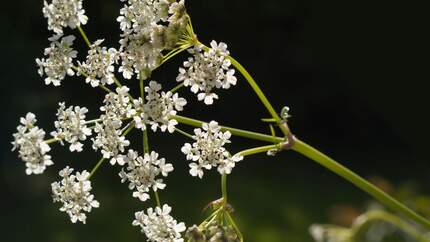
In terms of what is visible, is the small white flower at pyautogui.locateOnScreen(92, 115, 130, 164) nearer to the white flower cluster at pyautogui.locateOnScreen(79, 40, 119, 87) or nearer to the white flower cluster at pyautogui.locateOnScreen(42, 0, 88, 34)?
the white flower cluster at pyautogui.locateOnScreen(79, 40, 119, 87)

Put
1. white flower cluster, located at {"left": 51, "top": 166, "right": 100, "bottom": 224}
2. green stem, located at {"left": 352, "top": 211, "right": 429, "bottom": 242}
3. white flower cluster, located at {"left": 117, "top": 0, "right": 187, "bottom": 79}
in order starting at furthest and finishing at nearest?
green stem, located at {"left": 352, "top": 211, "right": 429, "bottom": 242} → white flower cluster, located at {"left": 51, "top": 166, "right": 100, "bottom": 224} → white flower cluster, located at {"left": 117, "top": 0, "right": 187, "bottom": 79}

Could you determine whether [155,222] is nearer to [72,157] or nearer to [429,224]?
[429,224]

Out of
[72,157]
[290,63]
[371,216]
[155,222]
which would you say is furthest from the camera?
[290,63]

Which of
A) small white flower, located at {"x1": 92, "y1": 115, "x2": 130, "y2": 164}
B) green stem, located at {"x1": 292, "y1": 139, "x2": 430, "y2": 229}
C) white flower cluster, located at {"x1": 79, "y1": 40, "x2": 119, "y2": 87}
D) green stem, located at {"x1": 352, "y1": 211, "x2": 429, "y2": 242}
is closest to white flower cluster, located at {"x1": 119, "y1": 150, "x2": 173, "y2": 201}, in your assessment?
small white flower, located at {"x1": 92, "y1": 115, "x2": 130, "y2": 164}

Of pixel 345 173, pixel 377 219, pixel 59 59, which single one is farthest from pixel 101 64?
pixel 377 219

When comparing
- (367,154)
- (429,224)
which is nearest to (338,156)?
(367,154)

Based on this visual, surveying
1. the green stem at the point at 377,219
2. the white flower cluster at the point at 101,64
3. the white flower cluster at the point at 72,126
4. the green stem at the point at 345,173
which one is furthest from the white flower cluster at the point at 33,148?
the green stem at the point at 377,219
